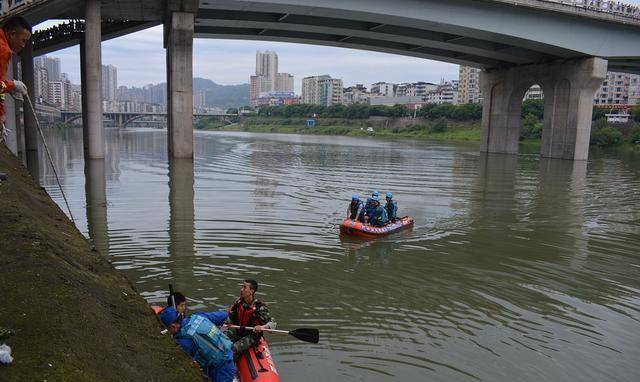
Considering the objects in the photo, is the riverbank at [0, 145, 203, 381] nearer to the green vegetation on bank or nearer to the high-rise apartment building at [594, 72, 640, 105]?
the green vegetation on bank

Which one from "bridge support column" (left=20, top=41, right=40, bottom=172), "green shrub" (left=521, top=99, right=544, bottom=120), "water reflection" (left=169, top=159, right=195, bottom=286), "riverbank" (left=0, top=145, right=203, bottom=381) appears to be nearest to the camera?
"riverbank" (left=0, top=145, right=203, bottom=381)

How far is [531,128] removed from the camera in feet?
252

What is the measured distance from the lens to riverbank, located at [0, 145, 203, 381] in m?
3.37

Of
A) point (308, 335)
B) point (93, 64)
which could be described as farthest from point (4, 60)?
point (93, 64)

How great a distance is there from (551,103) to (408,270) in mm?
41020

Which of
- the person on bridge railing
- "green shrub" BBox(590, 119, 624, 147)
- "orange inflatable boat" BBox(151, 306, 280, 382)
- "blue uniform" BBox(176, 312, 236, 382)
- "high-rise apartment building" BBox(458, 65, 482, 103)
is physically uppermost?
"high-rise apartment building" BBox(458, 65, 482, 103)

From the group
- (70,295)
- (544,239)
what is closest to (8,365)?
(70,295)

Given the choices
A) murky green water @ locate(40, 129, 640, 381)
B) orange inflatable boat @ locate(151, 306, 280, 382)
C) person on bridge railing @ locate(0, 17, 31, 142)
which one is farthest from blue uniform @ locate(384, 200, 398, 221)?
person on bridge railing @ locate(0, 17, 31, 142)

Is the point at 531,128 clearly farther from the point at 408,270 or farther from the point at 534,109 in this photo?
the point at 408,270

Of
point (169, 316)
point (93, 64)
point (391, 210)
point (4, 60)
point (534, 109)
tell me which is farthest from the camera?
point (534, 109)

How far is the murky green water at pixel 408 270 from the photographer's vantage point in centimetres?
705

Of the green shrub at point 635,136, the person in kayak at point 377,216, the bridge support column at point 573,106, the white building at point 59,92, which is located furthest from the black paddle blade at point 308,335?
the white building at point 59,92

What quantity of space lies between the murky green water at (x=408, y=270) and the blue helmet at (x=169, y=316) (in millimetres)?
1788

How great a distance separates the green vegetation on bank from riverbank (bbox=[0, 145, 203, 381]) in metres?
72.0
